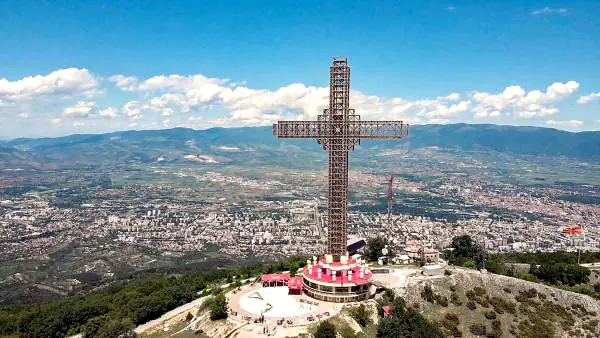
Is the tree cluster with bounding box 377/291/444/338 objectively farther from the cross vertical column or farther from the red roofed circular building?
the cross vertical column

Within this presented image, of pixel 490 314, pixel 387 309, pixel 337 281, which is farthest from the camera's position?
pixel 337 281

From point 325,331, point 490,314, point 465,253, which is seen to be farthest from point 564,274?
point 325,331

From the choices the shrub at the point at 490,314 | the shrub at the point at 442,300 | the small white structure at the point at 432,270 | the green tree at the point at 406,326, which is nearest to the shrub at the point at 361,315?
the green tree at the point at 406,326

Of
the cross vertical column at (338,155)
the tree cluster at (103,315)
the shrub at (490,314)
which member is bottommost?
the tree cluster at (103,315)

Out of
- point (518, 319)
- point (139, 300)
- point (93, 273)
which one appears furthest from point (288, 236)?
point (518, 319)

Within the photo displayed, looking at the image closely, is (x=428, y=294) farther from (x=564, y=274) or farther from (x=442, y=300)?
(x=564, y=274)

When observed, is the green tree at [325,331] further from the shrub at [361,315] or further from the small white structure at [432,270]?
the small white structure at [432,270]
